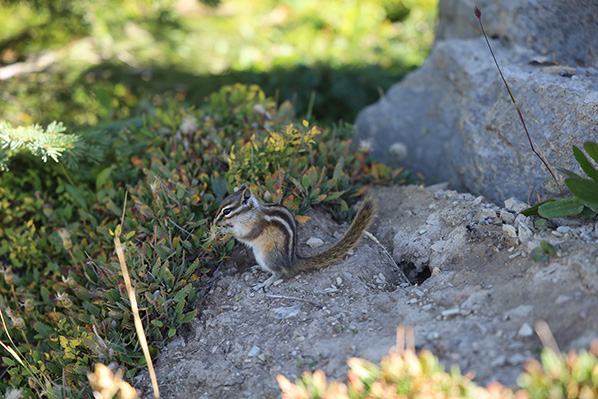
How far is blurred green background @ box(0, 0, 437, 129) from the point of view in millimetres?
6121

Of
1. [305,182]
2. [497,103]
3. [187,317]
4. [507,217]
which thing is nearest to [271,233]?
[305,182]

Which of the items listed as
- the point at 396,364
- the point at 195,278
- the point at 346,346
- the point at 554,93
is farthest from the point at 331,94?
the point at 396,364

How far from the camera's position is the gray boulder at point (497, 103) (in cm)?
396

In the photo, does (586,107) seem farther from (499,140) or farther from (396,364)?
(396,364)

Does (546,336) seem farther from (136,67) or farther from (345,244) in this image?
(136,67)

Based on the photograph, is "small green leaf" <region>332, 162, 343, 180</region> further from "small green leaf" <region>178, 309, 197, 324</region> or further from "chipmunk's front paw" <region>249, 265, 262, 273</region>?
"small green leaf" <region>178, 309, 197, 324</region>

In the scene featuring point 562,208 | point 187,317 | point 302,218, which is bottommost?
point 187,317

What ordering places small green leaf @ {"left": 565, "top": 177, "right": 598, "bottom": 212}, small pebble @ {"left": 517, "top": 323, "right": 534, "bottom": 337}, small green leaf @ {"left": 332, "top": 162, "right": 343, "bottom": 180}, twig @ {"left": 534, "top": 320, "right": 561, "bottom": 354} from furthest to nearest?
small green leaf @ {"left": 332, "top": 162, "right": 343, "bottom": 180}, small green leaf @ {"left": 565, "top": 177, "right": 598, "bottom": 212}, small pebble @ {"left": 517, "top": 323, "right": 534, "bottom": 337}, twig @ {"left": 534, "top": 320, "right": 561, "bottom": 354}

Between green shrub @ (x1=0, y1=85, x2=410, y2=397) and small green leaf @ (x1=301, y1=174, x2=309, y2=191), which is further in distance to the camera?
small green leaf @ (x1=301, y1=174, x2=309, y2=191)

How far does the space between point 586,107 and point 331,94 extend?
3580 millimetres

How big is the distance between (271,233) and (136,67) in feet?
13.5

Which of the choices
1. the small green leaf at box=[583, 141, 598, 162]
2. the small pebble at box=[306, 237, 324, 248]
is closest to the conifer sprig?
Result: the small pebble at box=[306, 237, 324, 248]

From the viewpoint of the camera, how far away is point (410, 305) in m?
3.25

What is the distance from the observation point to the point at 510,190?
4.22 meters
